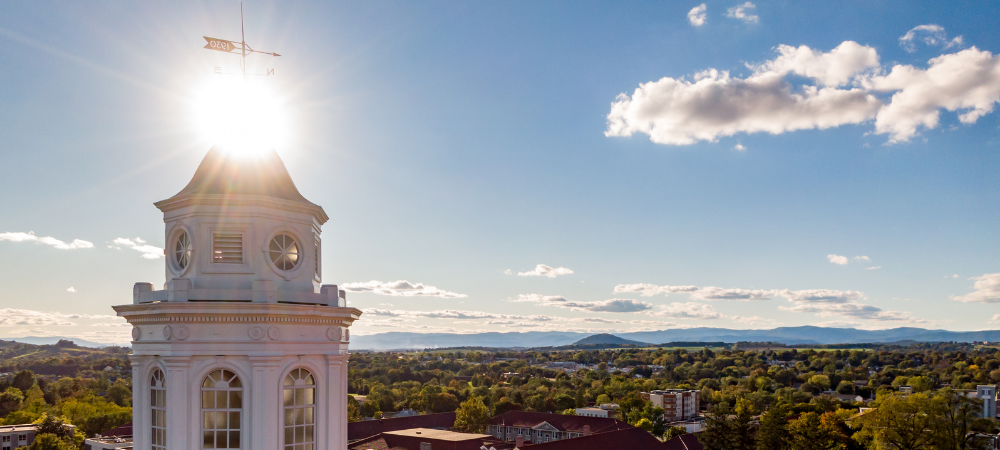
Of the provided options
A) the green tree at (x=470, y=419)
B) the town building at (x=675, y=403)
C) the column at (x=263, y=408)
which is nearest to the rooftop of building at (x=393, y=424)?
the green tree at (x=470, y=419)

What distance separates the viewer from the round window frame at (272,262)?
1552 cm

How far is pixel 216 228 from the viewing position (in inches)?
607

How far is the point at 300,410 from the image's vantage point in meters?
15.2

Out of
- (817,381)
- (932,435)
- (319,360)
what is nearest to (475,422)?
(932,435)

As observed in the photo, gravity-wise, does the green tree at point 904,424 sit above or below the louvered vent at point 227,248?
below

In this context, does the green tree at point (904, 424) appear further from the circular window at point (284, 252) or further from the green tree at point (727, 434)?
the circular window at point (284, 252)

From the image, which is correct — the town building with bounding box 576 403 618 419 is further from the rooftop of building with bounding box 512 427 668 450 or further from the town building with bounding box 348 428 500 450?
the town building with bounding box 348 428 500 450

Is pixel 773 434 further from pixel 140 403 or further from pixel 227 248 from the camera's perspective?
pixel 140 403

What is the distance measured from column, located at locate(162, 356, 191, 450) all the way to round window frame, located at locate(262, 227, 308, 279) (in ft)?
8.44

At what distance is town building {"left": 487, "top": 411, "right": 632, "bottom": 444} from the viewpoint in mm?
89875

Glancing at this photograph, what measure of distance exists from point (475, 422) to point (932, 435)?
5201 cm

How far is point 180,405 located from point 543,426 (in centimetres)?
8527

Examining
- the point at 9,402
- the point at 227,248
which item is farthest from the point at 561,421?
the point at 227,248

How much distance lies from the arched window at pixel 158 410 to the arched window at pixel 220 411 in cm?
89
